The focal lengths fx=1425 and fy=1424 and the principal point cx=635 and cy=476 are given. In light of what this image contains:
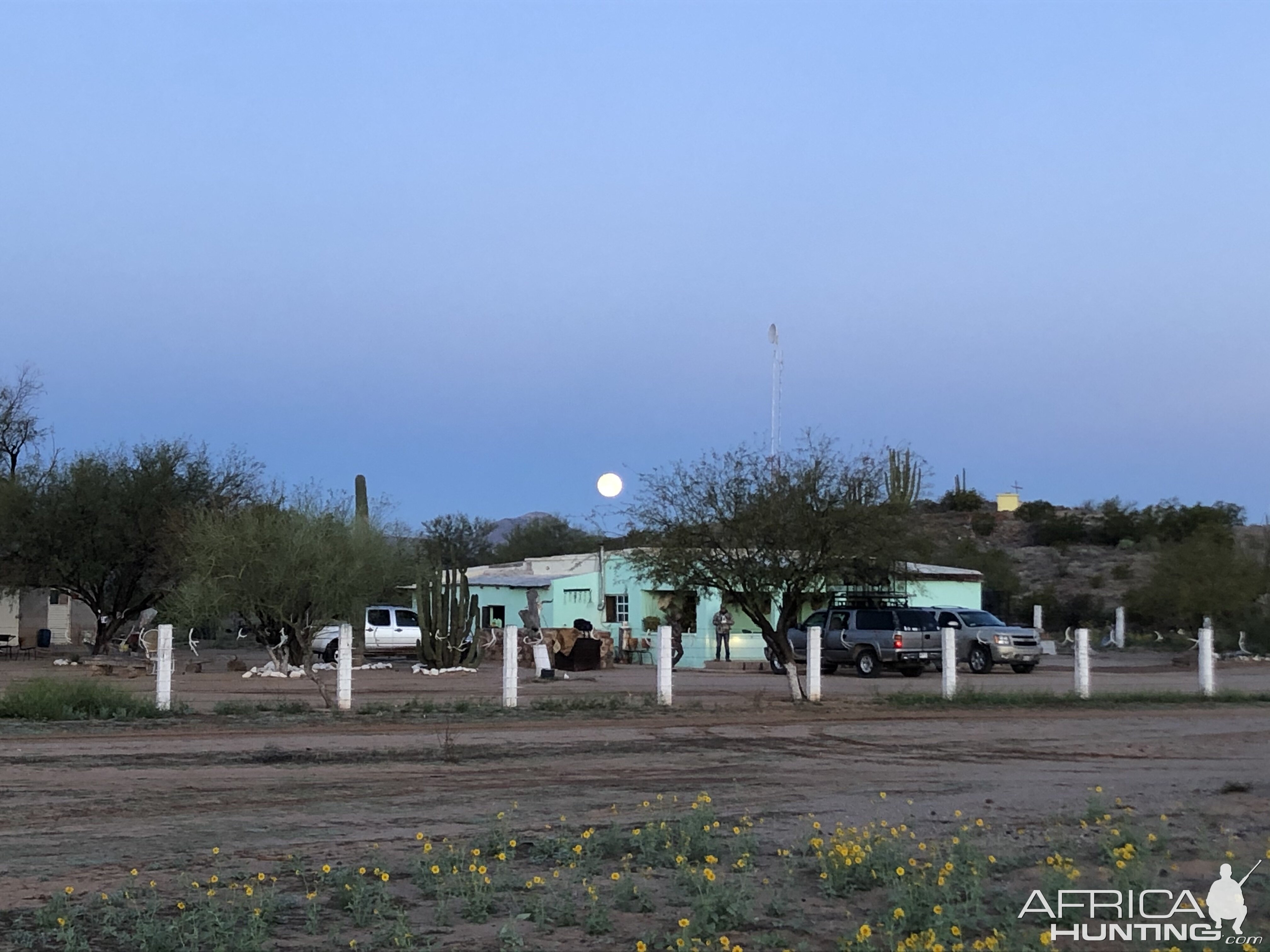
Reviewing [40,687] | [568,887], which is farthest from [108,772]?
[568,887]

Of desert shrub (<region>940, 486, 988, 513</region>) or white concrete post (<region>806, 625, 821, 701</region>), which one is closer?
white concrete post (<region>806, 625, 821, 701</region>)

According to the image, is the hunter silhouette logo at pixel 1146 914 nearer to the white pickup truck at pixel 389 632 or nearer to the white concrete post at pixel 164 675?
the white concrete post at pixel 164 675

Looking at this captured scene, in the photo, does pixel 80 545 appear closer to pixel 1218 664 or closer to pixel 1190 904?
pixel 1218 664

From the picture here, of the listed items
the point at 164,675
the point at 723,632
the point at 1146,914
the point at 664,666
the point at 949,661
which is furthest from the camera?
the point at 723,632

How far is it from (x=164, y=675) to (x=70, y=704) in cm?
136

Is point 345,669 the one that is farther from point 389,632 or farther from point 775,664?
point 389,632

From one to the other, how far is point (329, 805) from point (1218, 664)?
115 feet

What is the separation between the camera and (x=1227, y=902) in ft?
24.8

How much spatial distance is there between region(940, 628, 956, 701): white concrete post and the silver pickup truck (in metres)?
8.10

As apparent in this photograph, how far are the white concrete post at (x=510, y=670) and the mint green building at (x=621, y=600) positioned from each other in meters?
17.8

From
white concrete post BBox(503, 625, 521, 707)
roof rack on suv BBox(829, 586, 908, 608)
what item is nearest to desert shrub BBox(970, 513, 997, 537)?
roof rack on suv BBox(829, 586, 908, 608)

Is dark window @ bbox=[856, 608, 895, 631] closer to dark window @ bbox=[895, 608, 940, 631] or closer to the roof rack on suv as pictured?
dark window @ bbox=[895, 608, 940, 631]

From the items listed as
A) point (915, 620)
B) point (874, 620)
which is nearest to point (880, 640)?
point (874, 620)

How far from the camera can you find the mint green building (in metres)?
44.1
